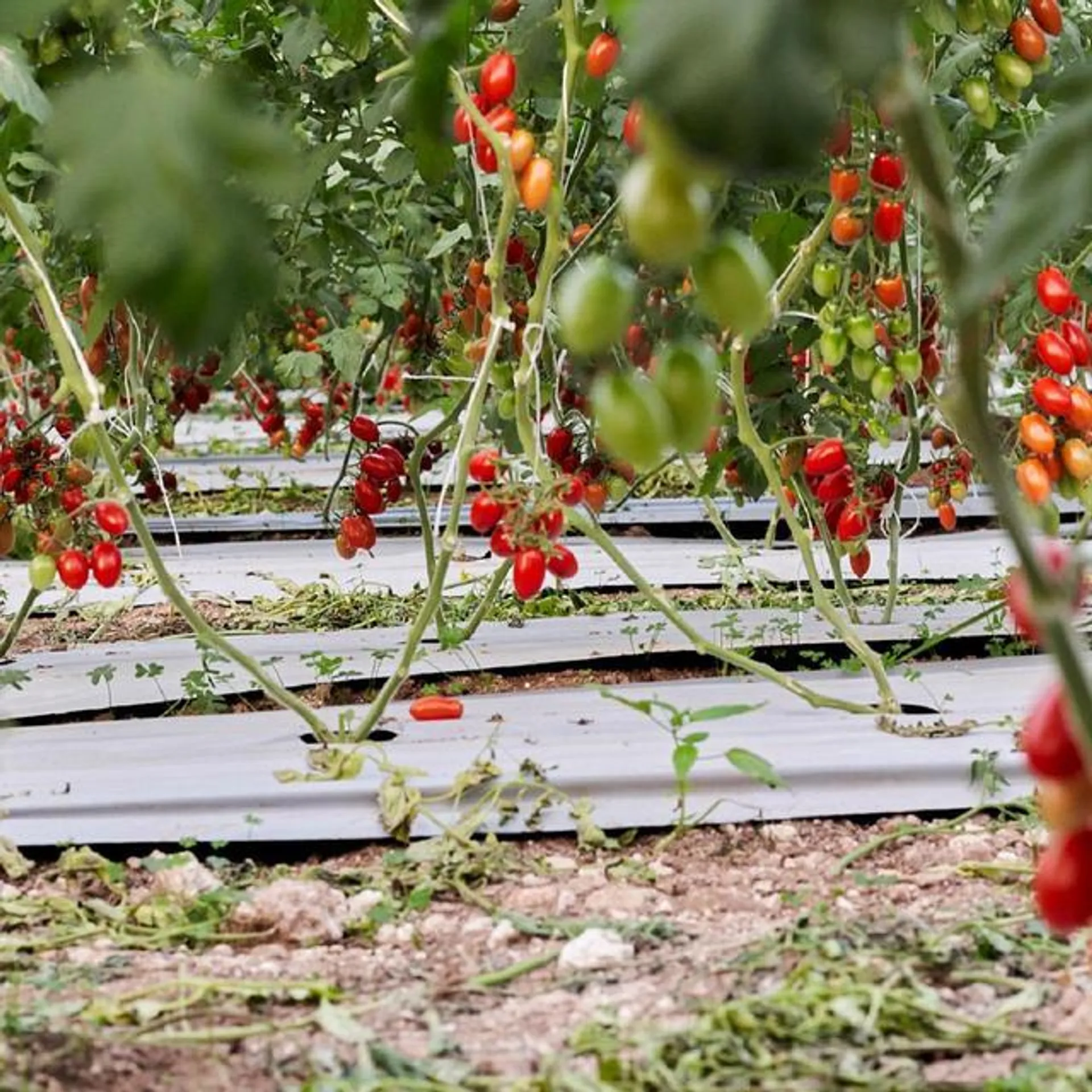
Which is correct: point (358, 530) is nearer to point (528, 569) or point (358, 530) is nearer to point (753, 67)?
point (528, 569)

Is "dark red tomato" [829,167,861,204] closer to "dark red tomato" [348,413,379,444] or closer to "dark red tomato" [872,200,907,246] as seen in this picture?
"dark red tomato" [872,200,907,246]

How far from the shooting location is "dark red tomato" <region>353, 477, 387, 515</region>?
2555 mm

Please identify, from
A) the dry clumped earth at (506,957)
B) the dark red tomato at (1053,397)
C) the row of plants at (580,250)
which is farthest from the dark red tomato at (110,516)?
the dark red tomato at (1053,397)

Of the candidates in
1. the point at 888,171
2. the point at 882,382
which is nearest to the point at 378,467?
the point at 882,382

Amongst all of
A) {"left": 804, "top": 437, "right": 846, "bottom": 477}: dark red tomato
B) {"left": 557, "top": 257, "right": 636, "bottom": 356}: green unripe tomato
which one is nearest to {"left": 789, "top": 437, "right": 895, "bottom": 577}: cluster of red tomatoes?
{"left": 804, "top": 437, "right": 846, "bottom": 477}: dark red tomato

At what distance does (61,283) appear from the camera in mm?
3453

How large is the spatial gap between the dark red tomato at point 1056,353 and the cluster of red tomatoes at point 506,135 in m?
0.66

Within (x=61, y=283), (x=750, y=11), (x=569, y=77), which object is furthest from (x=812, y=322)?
(x=750, y=11)

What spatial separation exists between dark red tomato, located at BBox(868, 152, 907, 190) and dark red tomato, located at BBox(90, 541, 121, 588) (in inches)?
38.6

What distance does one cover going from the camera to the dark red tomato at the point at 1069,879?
0.82 m

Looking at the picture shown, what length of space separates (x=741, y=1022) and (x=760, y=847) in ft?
2.01

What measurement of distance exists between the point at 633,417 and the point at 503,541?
3.64 ft

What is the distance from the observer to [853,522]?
2465mm

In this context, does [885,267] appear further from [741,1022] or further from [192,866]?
[741,1022]
